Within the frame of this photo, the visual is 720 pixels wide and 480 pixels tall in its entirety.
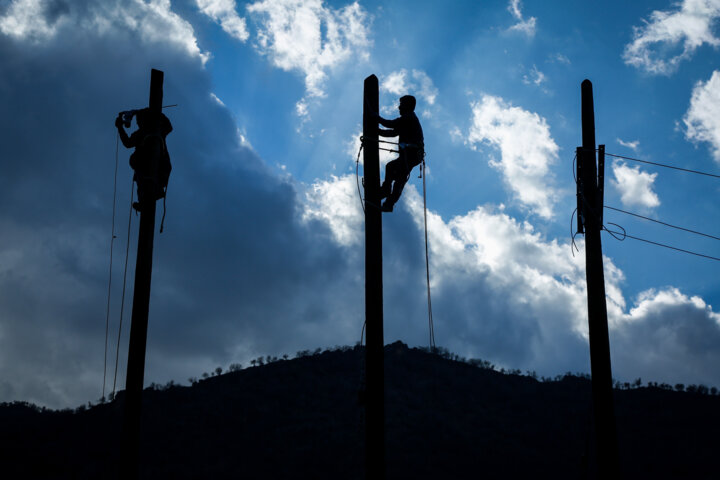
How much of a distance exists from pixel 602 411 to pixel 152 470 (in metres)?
17.4

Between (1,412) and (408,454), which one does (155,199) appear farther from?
(1,412)

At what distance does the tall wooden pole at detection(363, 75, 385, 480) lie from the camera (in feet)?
23.1

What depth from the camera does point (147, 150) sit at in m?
9.49

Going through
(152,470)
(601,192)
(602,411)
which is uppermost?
(601,192)

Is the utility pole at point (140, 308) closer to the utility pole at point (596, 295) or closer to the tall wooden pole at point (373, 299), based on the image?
the tall wooden pole at point (373, 299)

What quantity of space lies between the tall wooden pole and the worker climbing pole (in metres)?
2.96

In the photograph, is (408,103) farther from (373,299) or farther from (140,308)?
(140,308)

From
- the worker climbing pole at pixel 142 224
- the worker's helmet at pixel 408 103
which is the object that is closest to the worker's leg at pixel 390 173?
the worker's helmet at pixel 408 103

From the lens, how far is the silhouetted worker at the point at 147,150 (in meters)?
9.27

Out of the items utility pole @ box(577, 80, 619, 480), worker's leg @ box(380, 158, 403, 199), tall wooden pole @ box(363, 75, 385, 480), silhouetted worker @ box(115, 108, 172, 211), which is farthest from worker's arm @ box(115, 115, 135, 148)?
utility pole @ box(577, 80, 619, 480)

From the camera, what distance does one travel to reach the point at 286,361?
34406 mm

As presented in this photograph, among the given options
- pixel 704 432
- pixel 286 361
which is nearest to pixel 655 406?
pixel 704 432

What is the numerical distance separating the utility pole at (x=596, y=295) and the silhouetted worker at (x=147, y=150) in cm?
673

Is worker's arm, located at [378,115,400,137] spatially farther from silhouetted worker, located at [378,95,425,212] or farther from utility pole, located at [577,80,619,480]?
utility pole, located at [577,80,619,480]
